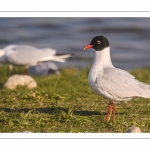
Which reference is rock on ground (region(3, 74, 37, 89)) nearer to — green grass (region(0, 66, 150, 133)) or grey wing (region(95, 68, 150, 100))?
green grass (region(0, 66, 150, 133))

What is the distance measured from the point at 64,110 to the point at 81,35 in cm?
838

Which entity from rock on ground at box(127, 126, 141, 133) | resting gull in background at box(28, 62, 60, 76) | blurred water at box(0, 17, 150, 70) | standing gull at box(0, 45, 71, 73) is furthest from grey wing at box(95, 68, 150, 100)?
blurred water at box(0, 17, 150, 70)

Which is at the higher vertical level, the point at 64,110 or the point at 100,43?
the point at 100,43

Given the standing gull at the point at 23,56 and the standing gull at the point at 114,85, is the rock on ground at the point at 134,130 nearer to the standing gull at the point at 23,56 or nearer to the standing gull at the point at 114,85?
the standing gull at the point at 114,85

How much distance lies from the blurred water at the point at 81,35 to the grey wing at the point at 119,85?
652cm

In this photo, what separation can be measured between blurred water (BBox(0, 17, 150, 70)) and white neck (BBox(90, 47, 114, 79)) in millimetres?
6221

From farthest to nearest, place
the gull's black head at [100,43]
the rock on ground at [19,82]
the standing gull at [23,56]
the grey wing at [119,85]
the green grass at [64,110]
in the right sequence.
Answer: the standing gull at [23,56], the rock on ground at [19,82], the gull's black head at [100,43], the grey wing at [119,85], the green grass at [64,110]

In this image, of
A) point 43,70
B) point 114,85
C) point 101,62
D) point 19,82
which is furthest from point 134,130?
point 43,70

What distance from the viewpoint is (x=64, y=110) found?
7.10m

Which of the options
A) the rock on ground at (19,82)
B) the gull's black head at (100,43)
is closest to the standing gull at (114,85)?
the gull's black head at (100,43)

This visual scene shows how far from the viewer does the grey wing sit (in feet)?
21.3

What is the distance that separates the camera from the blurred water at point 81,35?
1385 centimetres

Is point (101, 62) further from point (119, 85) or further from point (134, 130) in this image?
point (134, 130)
